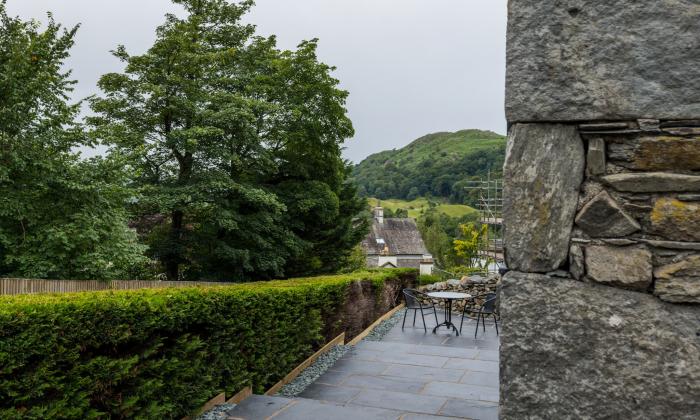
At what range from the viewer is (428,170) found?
62.3 meters

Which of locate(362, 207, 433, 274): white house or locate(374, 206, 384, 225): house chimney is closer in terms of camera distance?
locate(362, 207, 433, 274): white house

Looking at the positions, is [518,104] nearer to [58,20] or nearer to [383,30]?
[58,20]

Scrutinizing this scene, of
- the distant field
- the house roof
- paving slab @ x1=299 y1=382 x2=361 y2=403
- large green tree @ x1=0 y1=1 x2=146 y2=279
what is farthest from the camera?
the distant field

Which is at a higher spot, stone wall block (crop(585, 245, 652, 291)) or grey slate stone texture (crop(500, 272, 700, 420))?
stone wall block (crop(585, 245, 652, 291))

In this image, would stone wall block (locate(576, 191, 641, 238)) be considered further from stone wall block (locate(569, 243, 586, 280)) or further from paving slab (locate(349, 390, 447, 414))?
paving slab (locate(349, 390, 447, 414))

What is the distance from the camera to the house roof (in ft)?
127

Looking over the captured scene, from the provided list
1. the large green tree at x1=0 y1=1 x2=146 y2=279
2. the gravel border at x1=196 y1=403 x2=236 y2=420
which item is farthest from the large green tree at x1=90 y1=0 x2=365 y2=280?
the gravel border at x1=196 y1=403 x2=236 y2=420

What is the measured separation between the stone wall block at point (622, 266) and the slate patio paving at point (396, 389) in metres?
3.08

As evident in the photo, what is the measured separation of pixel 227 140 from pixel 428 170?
4899 cm

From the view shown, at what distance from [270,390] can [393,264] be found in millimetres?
32030

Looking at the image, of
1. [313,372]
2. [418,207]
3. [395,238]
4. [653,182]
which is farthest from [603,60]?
[418,207]

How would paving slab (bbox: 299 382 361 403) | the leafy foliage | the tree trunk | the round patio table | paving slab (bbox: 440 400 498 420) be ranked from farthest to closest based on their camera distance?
the leafy foliage → the tree trunk → the round patio table → paving slab (bbox: 299 382 361 403) → paving slab (bbox: 440 400 498 420)

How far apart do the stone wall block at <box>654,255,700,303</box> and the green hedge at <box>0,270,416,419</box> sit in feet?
9.86

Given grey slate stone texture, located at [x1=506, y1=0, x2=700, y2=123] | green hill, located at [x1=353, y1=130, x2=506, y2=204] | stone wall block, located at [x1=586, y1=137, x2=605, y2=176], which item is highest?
green hill, located at [x1=353, y1=130, x2=506, y2=204]
